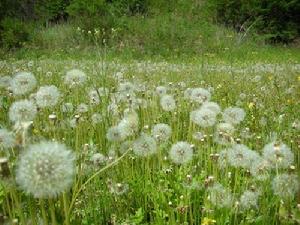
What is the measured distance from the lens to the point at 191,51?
17297 mm

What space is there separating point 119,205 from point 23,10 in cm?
2281

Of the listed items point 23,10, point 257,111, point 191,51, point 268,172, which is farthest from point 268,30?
point 268,172

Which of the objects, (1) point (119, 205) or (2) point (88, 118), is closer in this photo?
(1) point (119, 205)

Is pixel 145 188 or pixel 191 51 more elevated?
pixel 145 188

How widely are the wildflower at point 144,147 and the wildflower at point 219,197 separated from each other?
0.58 metres

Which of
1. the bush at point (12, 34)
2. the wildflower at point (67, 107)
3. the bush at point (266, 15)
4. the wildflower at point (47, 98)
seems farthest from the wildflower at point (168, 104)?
the bush at point (266, 15)

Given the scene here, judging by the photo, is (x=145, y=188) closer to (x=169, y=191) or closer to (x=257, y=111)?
(x=169, y=191)

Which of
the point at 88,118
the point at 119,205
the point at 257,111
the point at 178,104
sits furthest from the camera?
the point at 257,111

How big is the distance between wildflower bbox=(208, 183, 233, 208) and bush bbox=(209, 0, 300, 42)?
19383 mm

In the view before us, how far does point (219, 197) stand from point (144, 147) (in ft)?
2.17

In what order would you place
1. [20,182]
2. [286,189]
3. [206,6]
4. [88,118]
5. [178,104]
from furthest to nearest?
1. [206,6]
2. [178,104]
3. [88,118]
4. [286,189]
5. [20,182]

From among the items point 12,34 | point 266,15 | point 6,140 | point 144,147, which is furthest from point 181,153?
point 266,15

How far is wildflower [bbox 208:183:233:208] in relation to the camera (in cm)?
242

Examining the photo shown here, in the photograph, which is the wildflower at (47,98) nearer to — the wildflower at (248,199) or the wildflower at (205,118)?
the wildflower at (205,118)
